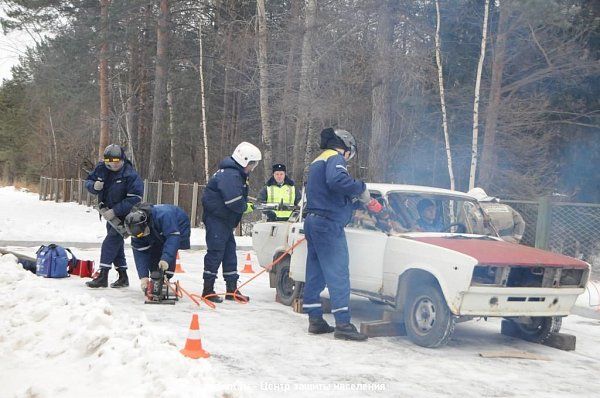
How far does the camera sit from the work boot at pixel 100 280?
10.3m

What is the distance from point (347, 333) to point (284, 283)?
257cm

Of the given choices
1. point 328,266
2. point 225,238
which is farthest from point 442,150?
point 328,266

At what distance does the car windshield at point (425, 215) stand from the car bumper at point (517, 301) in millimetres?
1355

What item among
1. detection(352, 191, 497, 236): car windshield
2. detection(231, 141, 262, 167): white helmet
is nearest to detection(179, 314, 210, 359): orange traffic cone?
detection(352, 191, 497, 236): car windshield

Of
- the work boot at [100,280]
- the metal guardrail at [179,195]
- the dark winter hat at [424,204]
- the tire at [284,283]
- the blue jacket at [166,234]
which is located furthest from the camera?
the metal guardrail at [179,195]

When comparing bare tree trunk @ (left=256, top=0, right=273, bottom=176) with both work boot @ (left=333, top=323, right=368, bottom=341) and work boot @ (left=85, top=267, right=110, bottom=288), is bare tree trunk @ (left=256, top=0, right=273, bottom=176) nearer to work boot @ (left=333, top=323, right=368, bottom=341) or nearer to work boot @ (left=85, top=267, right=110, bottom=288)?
work boot @ (left=85, top=267, right=110, bottom=288)

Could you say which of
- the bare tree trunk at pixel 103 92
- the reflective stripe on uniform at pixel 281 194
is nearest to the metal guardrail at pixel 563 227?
the reflective stripe on uniform at pixel 281 194

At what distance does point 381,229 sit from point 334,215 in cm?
78

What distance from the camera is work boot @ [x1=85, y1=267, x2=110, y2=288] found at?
33.9 feet

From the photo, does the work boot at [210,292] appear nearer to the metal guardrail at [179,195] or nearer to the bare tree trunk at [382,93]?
the bare tree trunk at [382,93]

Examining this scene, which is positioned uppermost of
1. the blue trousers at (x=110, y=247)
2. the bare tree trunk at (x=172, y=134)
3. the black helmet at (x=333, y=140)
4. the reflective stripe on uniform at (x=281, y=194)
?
the bare tree trunk at (x=172, y=134)

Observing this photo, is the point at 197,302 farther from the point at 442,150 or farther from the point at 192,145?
the point at 192,145

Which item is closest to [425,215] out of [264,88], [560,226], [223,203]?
[223,203]

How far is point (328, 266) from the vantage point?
768cm
